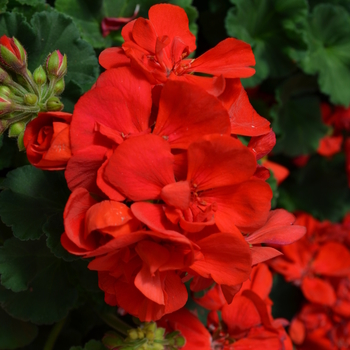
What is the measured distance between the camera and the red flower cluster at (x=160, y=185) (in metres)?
0.63

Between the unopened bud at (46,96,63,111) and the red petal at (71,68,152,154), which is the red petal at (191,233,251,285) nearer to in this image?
the red petal at (71,68,152,154)

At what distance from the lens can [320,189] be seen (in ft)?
6.66

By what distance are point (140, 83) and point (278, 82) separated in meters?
1.09

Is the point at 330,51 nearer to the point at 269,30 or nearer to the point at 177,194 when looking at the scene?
the point at 269,30

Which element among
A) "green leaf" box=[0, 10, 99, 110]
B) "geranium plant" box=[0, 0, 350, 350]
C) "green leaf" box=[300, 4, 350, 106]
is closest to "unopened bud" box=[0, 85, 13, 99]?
"geranium plant" box=[0, 0, 350, 350]

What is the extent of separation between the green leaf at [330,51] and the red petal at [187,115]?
0.98 meters

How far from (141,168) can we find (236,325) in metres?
0.58

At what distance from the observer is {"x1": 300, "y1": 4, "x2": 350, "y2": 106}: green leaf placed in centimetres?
157

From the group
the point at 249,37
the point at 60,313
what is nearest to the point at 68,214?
the point at 60,313

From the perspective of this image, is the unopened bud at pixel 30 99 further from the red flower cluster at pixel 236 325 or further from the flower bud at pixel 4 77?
the red flower cluster at pixel 236 325

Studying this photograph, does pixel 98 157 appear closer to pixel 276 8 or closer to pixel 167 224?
pixel 167 224

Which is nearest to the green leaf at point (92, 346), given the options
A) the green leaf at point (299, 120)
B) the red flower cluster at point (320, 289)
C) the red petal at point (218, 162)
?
the red petal at point (218, 162)

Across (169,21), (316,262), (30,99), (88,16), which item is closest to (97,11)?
(88,16)

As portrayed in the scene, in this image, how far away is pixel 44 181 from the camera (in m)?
0.91
